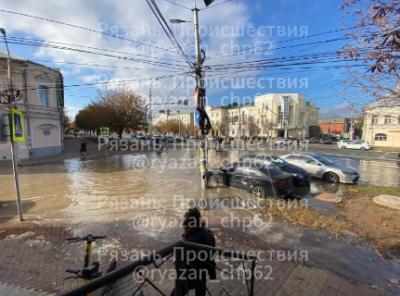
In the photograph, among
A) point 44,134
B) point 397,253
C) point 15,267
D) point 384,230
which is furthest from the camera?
point 44,134

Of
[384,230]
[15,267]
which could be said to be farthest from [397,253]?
[15,267]

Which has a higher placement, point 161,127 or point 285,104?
point 285,104

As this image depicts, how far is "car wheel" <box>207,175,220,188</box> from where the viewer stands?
35.4 ft

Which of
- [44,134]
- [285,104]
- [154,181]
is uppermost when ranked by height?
[285,104]

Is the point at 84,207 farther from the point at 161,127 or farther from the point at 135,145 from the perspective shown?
the point at 161,127

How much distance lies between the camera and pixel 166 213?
7355mm

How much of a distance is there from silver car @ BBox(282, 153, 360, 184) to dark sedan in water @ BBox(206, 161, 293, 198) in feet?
13.6

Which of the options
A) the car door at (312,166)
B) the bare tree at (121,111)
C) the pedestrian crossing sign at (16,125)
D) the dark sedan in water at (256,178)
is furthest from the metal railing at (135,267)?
the bare tree at (121,111)

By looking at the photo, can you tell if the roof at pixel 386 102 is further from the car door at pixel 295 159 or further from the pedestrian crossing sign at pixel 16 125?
the pedestrian crossing sign at pixel 16 125

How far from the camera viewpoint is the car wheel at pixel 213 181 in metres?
10.8

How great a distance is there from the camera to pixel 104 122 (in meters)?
31.0

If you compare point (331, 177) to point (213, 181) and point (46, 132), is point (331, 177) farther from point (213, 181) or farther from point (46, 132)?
point (46, 132)

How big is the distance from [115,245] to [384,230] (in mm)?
7072

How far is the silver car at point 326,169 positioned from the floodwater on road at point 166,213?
835 millimetres
